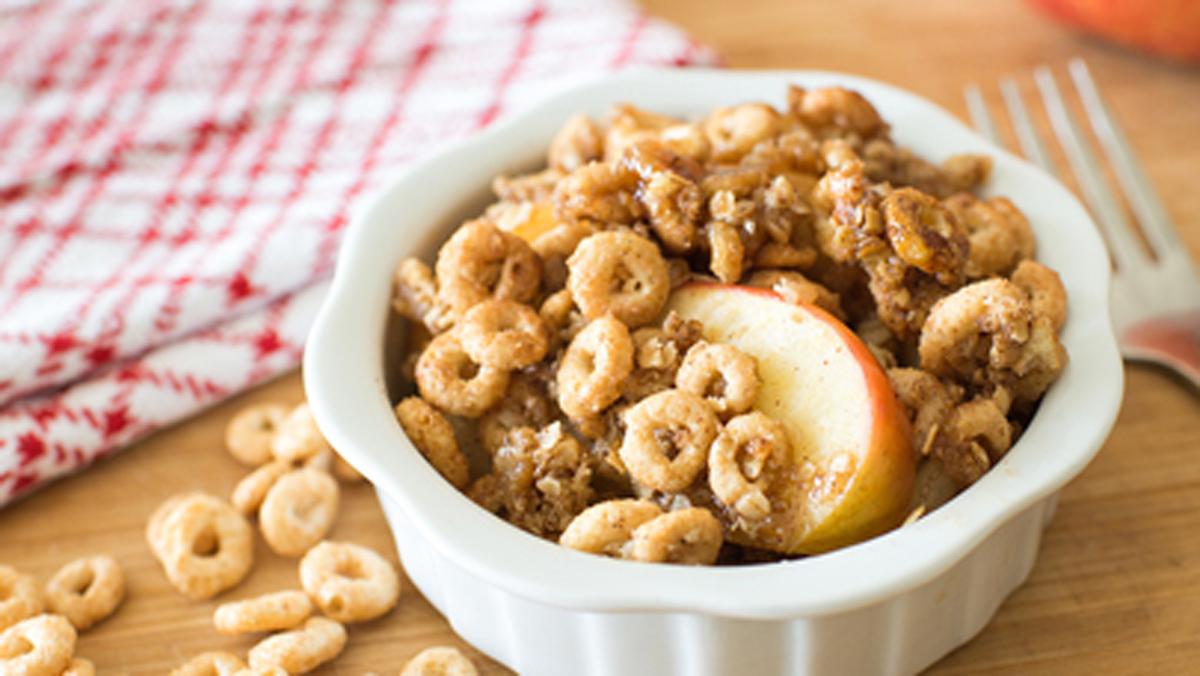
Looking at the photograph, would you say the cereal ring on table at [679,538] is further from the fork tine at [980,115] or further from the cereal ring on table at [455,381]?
the fork tine at [980,115]

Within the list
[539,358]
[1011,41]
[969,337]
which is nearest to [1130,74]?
[1011,41]

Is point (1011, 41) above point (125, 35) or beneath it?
beneath

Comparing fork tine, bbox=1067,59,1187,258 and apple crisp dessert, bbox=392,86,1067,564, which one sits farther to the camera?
fork tine, bbox=1067,59,1187,258

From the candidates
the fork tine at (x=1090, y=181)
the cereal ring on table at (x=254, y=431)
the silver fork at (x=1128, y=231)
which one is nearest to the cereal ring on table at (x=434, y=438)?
the cereal ring on table at (x=254, y=431)

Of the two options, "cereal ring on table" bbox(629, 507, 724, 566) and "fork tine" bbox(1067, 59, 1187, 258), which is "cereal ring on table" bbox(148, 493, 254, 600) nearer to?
"cereal ring on table" bbox(629, 507, 724, 566)

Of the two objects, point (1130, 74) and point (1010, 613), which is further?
point (1130, 74)

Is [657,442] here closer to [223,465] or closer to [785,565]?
[785,565]

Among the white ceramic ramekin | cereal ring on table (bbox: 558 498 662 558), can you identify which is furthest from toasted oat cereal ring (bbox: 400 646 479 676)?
cereal ring on table (bbox: 558 498 662 558)

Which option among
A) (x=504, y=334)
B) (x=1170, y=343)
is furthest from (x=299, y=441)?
(x=1170, y=343)
